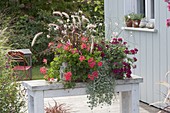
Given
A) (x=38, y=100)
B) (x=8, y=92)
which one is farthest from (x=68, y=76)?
(x=8, y=92)

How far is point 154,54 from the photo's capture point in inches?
279

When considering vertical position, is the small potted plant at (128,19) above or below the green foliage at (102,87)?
above

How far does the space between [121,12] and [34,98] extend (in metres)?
3.78

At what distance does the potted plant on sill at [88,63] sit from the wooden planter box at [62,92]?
0.08 metres

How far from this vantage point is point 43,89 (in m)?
5.10

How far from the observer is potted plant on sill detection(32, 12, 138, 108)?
5180mm

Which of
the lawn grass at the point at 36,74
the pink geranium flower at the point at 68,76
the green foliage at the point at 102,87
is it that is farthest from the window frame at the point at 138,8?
the lawn grass at the point at 36,74

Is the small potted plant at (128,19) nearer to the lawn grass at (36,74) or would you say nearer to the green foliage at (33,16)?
the lawn grass at (36,74)

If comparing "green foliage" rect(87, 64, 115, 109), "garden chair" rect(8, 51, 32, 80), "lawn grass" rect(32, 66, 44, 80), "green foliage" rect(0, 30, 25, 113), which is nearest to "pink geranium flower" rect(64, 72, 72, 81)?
"green foliage" rect(87, 64, 115, 109)

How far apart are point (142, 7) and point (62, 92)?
11.1 ft

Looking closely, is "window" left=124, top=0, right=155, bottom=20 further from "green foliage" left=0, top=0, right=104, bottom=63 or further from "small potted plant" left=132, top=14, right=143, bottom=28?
"green foliage" left=0, top=0, right=104, bottom=63

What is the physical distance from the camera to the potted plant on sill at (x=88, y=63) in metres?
5.18

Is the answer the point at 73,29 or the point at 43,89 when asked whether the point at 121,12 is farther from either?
the point at 43,89

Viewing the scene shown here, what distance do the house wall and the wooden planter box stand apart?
1.33 metres
